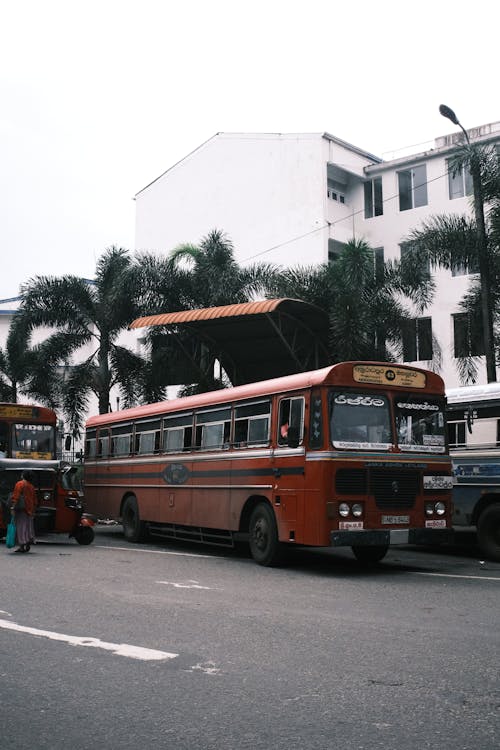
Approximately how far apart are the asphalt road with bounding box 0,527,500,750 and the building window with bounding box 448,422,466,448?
3448 millimetres

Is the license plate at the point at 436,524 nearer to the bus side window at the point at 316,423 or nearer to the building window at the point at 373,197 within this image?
the bus side window at the point at 316,423

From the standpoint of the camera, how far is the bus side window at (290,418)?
42.4ft

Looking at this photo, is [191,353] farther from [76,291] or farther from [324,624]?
[324,624]

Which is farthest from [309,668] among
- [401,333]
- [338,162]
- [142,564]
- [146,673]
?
[338,162]

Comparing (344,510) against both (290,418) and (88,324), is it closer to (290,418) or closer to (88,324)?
(290,418)

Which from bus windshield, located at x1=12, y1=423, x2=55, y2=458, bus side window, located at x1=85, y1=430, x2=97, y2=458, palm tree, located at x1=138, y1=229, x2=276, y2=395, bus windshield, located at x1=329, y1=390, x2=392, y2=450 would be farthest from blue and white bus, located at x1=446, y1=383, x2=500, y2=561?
palm tree, located at x1=138, y1=229, x2=276, y2=395

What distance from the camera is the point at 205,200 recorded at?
4825 centimetres

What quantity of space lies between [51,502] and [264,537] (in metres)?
6.50

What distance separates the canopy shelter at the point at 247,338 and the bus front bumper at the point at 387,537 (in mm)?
10994

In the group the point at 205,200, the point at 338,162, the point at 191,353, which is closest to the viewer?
the point at 191,353

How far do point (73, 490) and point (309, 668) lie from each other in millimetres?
12891

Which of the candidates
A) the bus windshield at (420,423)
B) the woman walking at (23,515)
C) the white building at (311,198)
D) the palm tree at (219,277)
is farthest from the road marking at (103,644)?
the white building at (311,198)

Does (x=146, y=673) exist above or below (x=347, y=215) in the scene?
below

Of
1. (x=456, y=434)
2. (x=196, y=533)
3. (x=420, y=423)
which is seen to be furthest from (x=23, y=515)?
(x=456, y=434)
